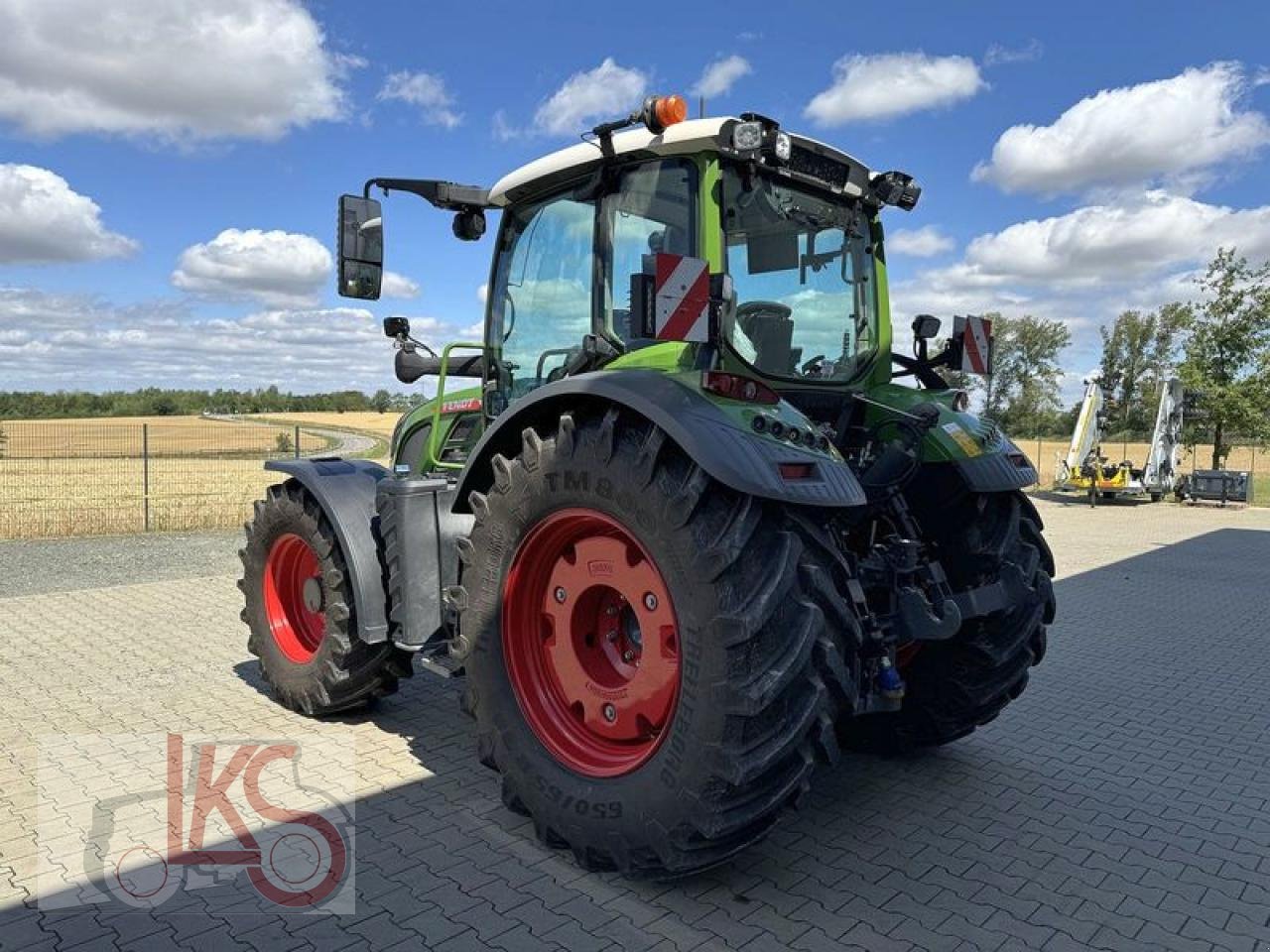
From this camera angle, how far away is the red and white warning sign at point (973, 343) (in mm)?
4043

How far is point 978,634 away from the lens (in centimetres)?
365

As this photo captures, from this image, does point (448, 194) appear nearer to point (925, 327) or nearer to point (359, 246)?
point (359, 246)

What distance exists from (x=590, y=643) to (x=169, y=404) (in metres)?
63.8

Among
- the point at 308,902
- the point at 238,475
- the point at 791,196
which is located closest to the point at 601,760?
the point at 308,902

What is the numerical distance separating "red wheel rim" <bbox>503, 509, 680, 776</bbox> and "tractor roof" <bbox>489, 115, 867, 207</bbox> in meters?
1.40

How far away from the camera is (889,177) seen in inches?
153

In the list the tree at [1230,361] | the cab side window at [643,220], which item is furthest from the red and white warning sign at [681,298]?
the tree at [1230,361]

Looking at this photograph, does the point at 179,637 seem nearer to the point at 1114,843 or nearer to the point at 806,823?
the point at 806,823

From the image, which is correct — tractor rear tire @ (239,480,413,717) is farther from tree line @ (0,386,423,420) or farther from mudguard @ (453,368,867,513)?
tree line @ (0,386,423,420)

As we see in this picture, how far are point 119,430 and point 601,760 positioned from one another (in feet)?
54.0

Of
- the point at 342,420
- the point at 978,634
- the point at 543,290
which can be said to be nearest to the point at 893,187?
the point at 543,290

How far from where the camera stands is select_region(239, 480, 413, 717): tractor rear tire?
14.0 ft

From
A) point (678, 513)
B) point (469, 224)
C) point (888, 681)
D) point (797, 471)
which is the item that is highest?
point (469, 224)

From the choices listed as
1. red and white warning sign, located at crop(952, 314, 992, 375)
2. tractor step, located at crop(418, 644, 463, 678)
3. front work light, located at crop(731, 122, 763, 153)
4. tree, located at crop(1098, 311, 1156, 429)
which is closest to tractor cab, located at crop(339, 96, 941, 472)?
front work light, located at crop(731, 122, 763, 153)
